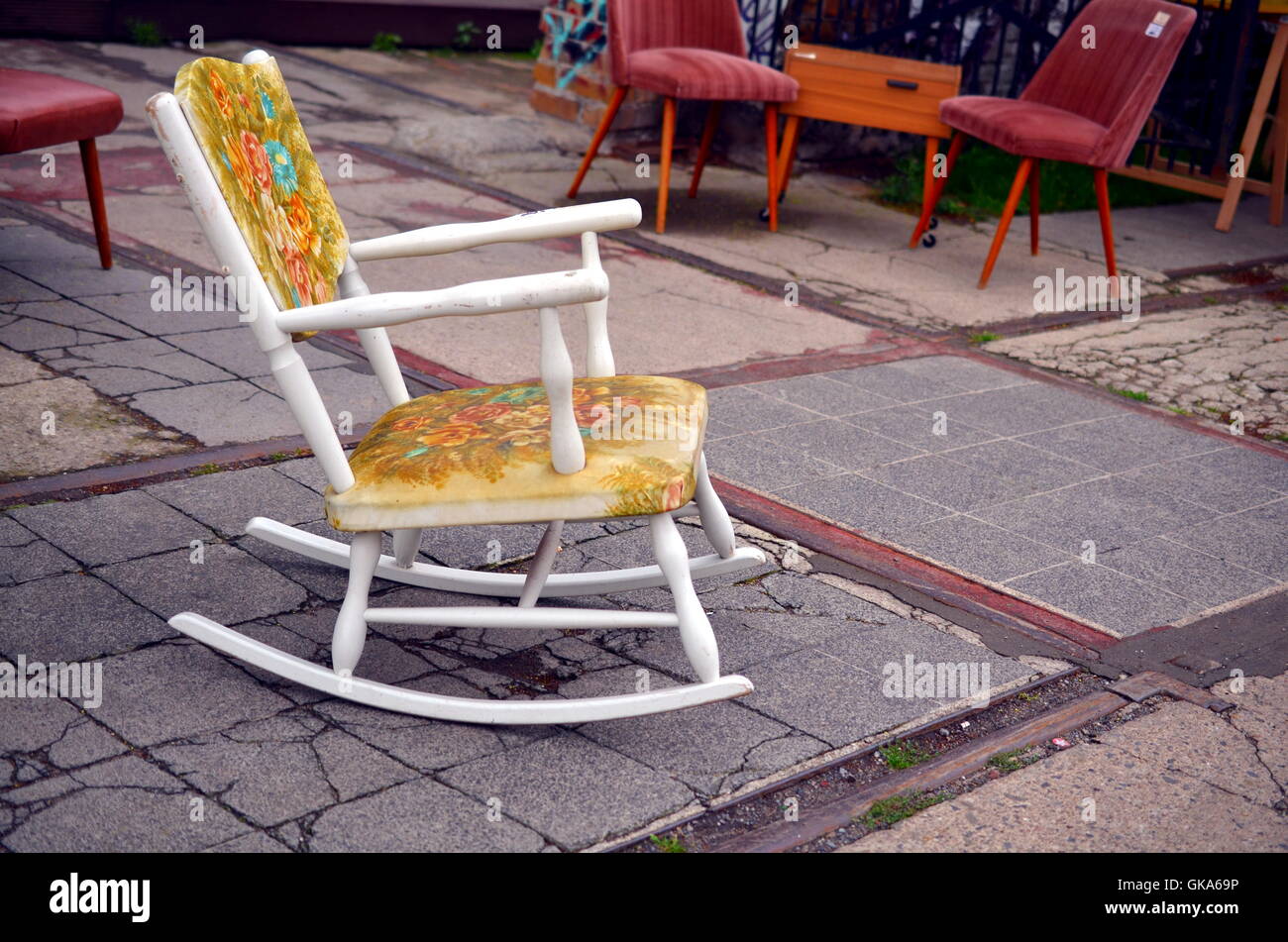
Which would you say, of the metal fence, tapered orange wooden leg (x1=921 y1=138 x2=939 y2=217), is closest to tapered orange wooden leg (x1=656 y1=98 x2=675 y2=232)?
Answer: tapered orange wooden leg (x1=921 y1=138 x2=939 y2=217)

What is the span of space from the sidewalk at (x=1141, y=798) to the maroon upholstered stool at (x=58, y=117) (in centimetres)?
327

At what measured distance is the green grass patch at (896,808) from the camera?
6.87 feet

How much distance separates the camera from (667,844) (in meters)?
1.98

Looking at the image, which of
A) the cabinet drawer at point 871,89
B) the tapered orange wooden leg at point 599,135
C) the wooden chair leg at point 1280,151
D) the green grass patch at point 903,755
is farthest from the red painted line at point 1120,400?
the wooden chair leg at point 1280,151

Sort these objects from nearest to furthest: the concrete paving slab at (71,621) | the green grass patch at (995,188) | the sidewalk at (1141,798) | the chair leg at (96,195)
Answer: the sidewalk at (1141,798)
the concrete paving slab at (71,621)
the chair leg at (96,195)
the green grass patch at (995,188)

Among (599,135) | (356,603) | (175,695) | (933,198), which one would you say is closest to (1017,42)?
(933,198)

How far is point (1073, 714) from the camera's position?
8.04ft

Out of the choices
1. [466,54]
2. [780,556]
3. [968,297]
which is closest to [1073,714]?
[780,556]

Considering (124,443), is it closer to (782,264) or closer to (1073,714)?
(1073,714)

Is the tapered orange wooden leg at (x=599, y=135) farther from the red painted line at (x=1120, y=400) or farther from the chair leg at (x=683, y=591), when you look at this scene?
the chair leg at (x=683, y=591)

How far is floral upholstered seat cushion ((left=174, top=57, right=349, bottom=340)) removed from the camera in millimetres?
2137

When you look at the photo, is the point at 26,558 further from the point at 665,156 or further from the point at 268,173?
the point at 665,156

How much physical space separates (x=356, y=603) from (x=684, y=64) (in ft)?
12.6

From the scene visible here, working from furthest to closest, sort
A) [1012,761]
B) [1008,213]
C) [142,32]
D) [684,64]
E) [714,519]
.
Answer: [142,32], [684,64], [1008,213], [714,519], [1012,761]
